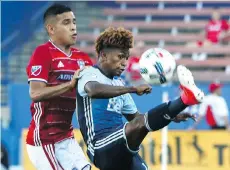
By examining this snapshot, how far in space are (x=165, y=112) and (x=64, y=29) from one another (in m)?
1.45

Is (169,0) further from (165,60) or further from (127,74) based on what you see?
(165,60)

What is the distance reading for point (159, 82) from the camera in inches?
243

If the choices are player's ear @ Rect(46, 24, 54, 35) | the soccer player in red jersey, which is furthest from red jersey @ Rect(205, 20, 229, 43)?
the soccer player in red jersey

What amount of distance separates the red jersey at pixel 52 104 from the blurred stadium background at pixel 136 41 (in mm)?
6025

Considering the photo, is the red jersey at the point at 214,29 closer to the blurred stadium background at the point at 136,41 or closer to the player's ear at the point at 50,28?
the blurred stadium background at the point at 136,41

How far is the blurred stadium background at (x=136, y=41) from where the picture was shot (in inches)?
552

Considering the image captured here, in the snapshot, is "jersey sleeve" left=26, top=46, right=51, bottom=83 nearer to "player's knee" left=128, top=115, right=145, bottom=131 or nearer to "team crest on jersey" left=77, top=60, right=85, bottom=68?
"team crest on jersey" left=77, top=60, right=85, bottom=68

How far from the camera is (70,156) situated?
21.8 feet

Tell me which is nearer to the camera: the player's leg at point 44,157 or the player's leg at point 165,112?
the player's leg at point 165,112

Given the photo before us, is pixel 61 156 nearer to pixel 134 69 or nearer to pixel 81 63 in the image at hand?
pixel 81 63

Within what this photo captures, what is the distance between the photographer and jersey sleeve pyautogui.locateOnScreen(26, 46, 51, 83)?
21.5 feet

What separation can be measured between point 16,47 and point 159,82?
11512 mm

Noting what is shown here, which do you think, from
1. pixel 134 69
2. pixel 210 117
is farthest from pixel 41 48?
pixel 134 69

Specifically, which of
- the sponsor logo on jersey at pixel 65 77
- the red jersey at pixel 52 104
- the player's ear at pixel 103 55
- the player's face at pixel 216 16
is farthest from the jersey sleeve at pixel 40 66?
the player's face at pixel 216 16
